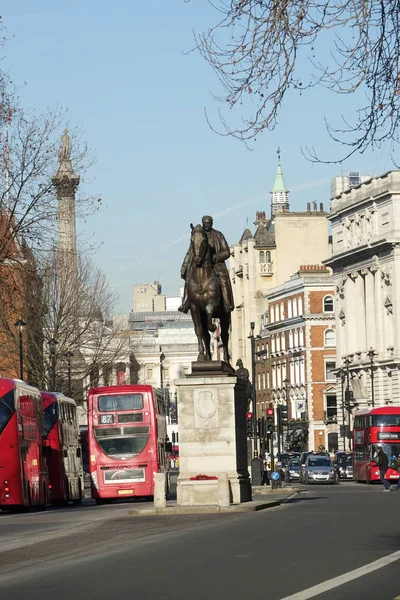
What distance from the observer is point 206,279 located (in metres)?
32.3

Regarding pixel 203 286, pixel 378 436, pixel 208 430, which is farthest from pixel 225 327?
pixel 378 436

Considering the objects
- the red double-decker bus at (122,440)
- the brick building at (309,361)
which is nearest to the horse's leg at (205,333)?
the red double-decker bus at (122,440)

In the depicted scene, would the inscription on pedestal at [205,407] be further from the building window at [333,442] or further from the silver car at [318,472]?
the building window at [333,442]

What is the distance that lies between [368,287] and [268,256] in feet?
127

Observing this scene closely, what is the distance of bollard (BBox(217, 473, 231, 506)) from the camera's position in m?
30.3

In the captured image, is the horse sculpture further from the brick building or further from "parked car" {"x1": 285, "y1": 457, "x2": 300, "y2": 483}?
the brick building

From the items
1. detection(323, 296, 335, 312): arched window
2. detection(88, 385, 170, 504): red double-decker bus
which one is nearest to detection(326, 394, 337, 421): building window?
detection(323, 296, 335, 312): arched window

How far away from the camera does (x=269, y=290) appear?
15038cm

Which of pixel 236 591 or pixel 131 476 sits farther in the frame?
pixel 131 476

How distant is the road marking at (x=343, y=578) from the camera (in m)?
13.4

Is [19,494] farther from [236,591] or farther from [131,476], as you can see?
[236,591]

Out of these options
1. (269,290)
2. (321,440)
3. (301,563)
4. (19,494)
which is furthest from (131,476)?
(269,290)

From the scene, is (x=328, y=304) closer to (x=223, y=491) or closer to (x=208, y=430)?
(x=208, y=430)

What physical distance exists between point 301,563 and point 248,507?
13836 millimetres
